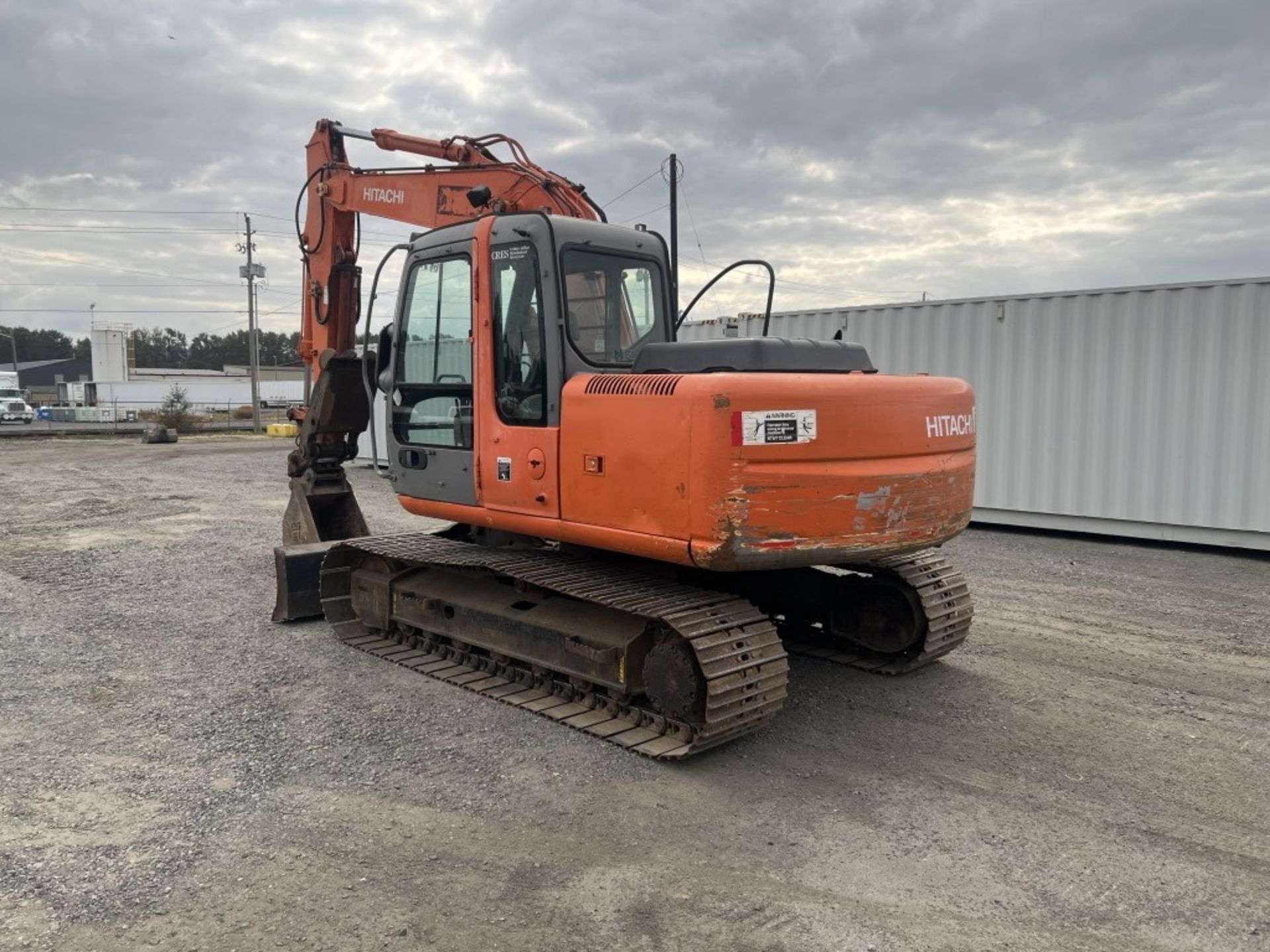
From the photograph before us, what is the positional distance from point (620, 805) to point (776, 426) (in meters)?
1.86

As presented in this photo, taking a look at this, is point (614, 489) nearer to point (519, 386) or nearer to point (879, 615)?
point (519, 386)

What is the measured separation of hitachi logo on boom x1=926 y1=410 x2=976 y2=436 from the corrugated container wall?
22.0 feet

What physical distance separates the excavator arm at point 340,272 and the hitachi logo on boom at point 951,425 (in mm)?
2956

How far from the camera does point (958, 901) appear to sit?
350 centimetres

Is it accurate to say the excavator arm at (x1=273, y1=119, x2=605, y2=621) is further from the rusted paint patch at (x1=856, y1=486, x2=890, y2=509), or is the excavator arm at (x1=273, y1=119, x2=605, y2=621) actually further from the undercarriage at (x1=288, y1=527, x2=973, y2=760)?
the rusted paint patch at (x1=856, y1=486, x2=890, y2=509)

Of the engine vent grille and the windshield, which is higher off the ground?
the windshield

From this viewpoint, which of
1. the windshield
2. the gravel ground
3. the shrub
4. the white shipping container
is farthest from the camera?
the white shipping container

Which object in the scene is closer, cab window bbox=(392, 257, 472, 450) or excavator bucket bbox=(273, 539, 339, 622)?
cab window bbox=(392, 257, 472, 450)

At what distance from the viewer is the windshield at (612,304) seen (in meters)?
5.41

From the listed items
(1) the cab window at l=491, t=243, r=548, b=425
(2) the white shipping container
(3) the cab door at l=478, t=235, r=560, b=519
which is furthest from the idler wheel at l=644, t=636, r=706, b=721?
(2) the white shipping container

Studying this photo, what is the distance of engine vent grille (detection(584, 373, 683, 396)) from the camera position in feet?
14.9

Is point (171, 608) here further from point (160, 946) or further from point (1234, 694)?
point (1234, 694)

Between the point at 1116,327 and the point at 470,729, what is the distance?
9438 millimetres

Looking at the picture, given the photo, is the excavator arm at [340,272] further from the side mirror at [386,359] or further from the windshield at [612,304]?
the windshield at [612,304]
